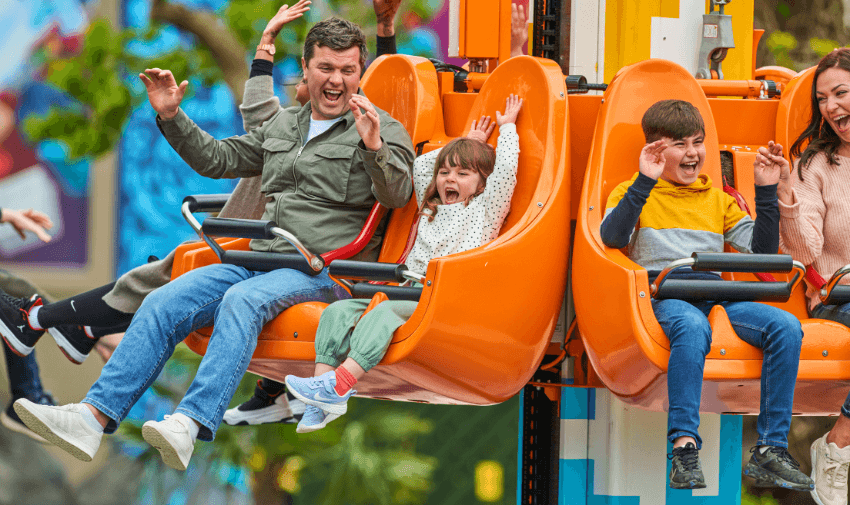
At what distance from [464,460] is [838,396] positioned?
12.4 ft

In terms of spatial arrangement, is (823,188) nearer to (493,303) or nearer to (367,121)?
(493,303)

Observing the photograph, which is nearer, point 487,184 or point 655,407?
point 655,407

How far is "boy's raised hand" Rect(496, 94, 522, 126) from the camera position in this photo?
294 centimetres

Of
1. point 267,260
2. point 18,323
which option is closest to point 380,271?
point 267,260

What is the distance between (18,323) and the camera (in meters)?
3.48

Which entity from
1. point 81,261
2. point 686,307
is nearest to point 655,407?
point 686,307

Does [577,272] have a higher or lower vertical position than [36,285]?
higher

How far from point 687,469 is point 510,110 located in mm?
1338

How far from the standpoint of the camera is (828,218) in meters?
2.82

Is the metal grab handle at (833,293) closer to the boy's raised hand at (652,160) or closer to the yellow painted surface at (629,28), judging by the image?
the boy's raised hand at (652,160)

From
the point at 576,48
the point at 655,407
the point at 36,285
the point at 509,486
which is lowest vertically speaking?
the point at 509,486

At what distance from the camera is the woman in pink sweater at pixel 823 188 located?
2.66 metres

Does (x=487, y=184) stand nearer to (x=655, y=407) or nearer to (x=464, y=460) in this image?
(x=655, y=407)

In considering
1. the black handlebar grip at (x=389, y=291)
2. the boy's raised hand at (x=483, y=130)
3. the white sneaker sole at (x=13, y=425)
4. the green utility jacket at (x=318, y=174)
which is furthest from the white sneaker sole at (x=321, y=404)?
the white sneaker sole at (x=13, y=425)
